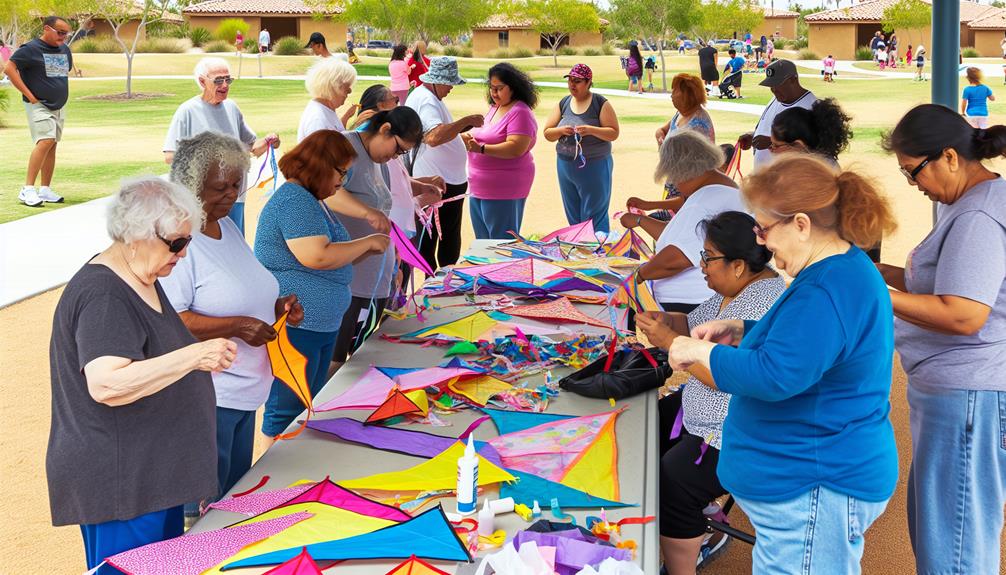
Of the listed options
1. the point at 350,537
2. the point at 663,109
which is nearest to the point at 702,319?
the point at 350,537

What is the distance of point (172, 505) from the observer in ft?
8.77

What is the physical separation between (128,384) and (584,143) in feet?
17.4

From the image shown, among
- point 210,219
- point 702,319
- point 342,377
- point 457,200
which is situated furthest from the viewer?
point 457,200

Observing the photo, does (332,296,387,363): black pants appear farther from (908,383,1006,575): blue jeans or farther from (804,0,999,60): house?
(804,0,999,60): house

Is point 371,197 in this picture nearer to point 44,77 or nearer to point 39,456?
point 39,456

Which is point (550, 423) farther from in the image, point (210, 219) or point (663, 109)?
point (663, 109)

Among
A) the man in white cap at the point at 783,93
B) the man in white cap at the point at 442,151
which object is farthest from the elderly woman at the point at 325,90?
the man in white cap at the point at 783,93

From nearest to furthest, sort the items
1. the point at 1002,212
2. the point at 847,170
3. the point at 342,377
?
the point at 847,170 → the point at 1002,212 → the point at 342,377

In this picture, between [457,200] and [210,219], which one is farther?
[457,200]

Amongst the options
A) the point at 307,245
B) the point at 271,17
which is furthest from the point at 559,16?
the point at 307,245

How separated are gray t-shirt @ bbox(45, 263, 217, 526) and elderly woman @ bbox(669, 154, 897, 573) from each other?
1.37m

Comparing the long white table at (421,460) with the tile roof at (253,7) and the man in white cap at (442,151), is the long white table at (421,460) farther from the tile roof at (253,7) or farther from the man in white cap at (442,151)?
the tile roof at (253,7)

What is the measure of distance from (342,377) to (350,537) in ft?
4.57

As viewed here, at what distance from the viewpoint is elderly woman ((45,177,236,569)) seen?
2.47 metres
